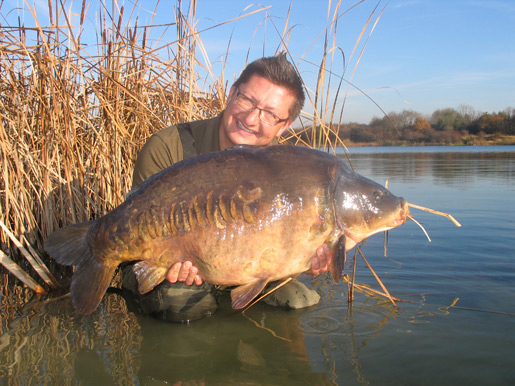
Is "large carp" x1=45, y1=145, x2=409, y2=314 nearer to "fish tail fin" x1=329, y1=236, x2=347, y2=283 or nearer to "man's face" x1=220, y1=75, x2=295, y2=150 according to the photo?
"fish tail fin" x1=329, y1=236, x2=347, y2=283

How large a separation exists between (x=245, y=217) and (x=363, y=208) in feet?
1.94

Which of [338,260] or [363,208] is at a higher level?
[363,208]

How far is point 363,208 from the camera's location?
2193 millimetres

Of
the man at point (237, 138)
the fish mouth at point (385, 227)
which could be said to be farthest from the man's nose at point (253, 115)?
the fish mouth at point (385, 227)

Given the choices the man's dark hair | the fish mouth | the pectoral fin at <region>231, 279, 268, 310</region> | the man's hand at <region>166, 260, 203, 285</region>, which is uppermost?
the man's dark hair

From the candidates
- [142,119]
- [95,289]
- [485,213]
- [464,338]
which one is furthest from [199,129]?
[485,213]

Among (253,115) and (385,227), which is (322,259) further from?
(253,115)

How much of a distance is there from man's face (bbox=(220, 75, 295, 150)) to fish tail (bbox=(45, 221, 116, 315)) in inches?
47.3

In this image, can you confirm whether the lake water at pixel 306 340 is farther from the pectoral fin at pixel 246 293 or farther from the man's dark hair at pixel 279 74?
the man's dark hair at pixel 279 74

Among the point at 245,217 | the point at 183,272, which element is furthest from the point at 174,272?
the point at 245,217

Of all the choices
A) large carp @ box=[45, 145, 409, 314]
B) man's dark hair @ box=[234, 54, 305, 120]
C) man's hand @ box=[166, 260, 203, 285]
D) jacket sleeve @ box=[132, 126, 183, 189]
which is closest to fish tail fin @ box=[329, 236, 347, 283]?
large carp @ box=[45, 145, 409, 314]

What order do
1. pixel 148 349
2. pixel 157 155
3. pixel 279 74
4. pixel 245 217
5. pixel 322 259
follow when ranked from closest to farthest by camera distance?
1. pixel 245 217
2. pixel 322 259
3. pixel 148 349
4. pixel 279 74
5. pixel 157 155

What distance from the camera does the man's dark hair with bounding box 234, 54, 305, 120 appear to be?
301 centimetres

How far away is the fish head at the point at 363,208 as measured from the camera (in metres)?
2.18
